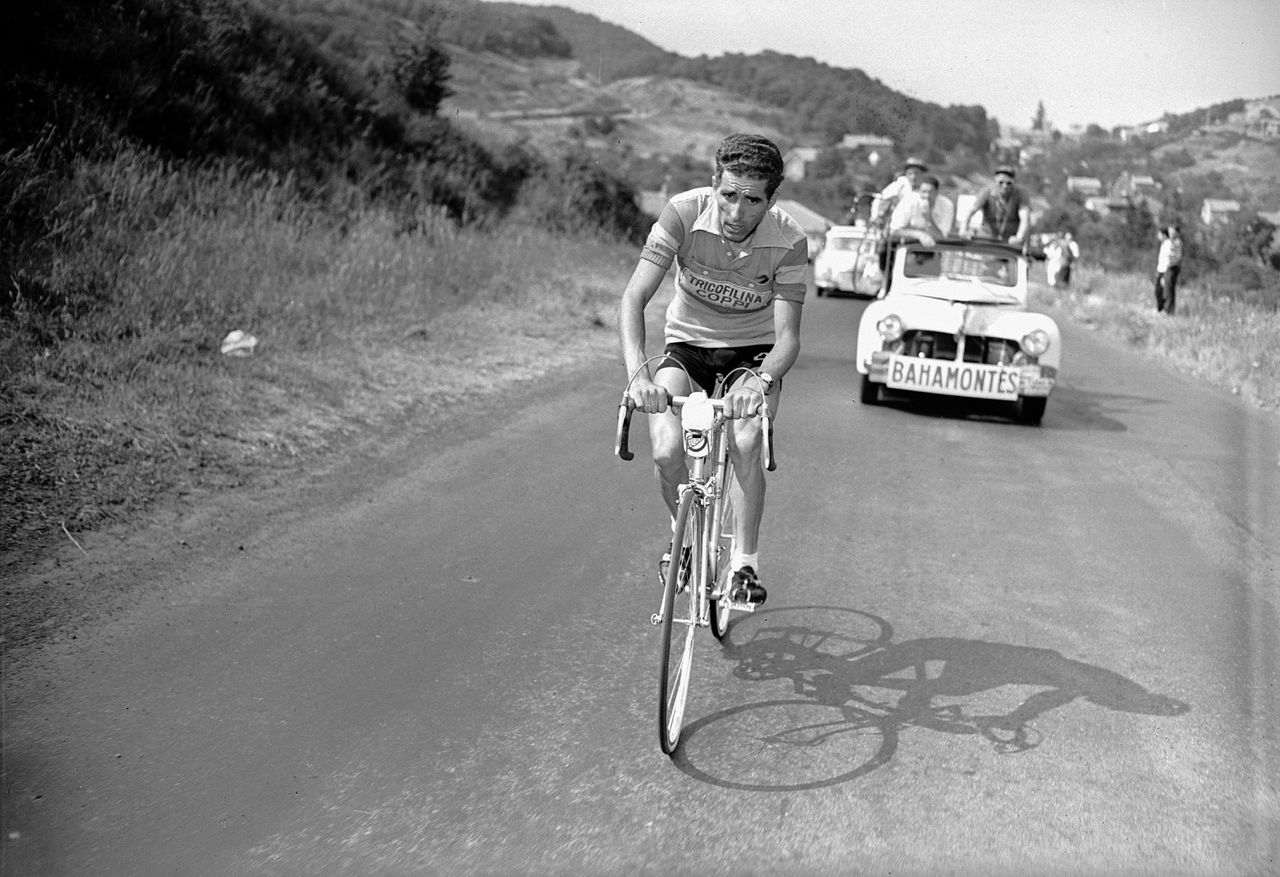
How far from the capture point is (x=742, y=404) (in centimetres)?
399

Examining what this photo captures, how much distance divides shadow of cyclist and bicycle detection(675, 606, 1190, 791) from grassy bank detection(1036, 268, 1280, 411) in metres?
9.11

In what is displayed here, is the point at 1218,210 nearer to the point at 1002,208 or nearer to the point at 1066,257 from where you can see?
the point at 1066,257

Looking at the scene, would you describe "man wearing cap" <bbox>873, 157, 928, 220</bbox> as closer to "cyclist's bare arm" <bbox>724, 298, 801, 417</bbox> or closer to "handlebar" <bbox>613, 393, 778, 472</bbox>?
"cyclist's bare arm" <bbox>724, 298, 801, 417</bbox>

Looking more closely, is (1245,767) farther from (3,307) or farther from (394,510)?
(3,307)

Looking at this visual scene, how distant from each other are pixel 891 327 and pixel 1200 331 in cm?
967

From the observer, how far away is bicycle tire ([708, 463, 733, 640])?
4.50 m

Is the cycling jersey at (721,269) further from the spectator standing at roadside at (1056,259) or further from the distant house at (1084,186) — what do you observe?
the distant house at (1084,186)

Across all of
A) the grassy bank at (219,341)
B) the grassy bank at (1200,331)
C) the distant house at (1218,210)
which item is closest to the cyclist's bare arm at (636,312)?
the grassy bank at (219,341)

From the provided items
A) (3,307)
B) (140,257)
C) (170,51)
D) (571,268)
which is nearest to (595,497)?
(3,307)

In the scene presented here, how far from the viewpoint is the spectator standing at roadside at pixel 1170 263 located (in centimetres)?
2255

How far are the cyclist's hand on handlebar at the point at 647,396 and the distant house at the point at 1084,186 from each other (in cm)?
7696

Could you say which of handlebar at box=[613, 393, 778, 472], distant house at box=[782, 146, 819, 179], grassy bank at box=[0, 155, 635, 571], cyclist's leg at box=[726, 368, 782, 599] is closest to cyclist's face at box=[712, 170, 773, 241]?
cyclist's leg at box=[726, 368, 782, 599]

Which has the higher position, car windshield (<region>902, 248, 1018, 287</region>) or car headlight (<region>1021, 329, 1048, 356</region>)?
car windshield (<region>902, 248, 1018, 287</region>)

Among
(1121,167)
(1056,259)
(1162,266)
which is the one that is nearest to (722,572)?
(1162,266)
